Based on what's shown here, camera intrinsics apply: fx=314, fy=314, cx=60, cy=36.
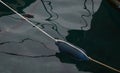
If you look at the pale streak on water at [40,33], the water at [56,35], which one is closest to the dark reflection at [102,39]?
the water at [56,35]

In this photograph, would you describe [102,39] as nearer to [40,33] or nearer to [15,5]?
[40,33]

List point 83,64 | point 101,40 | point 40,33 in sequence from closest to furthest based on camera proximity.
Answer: point 83,64, point 101,40, point 40,33

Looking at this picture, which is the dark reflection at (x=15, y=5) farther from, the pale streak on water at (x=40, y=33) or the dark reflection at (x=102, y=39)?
the dark reflection at (x=102, y=39)

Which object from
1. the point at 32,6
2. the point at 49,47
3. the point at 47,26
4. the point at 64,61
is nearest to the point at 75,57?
the point at 64,61

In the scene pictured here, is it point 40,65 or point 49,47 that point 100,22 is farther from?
point 40,65

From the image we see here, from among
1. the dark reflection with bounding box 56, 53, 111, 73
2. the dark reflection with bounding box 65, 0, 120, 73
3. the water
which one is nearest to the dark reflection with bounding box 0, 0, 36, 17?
the water

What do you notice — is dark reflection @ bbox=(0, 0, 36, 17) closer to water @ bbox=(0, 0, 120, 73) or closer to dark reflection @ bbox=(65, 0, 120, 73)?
water @ bbox=(0, 0, 120, 73)

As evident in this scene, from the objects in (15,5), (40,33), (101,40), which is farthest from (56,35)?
(15,5)
